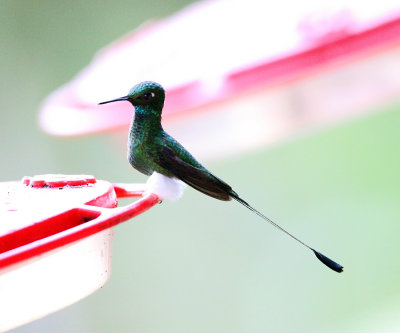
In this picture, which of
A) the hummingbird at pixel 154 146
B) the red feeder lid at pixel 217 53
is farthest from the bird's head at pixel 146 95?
the red feeder lid at pixel 217 53

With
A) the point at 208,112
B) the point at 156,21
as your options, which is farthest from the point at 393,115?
the point at 156,21

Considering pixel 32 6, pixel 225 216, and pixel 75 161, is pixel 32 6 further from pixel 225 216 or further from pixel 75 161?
pixel 225 216

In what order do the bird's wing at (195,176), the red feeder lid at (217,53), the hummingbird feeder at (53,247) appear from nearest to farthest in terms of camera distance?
the hummingbird feeder at (53,247)
the bird's wing at (195,176)
the red feeder lid at (217,53)

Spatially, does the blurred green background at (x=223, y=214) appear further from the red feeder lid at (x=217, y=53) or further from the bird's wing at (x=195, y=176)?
the bird's wing at (x=195, y=176)

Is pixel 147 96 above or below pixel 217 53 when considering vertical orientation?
below

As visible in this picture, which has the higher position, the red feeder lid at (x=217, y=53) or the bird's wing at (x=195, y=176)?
the red feeder lid at (x=217, y=53)

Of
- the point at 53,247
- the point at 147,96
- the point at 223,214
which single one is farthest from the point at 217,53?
the point at 53,247

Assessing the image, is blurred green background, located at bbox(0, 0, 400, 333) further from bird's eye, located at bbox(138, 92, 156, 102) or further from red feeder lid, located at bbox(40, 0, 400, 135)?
bird's eye, located at bbox(138, 92, 156, 102)

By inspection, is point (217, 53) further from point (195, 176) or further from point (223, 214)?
point (195, 176)
